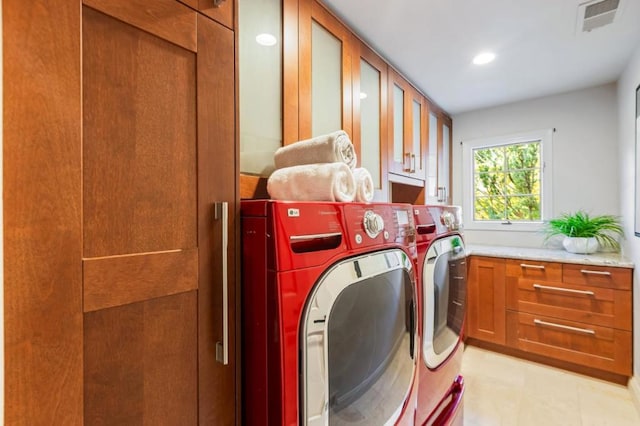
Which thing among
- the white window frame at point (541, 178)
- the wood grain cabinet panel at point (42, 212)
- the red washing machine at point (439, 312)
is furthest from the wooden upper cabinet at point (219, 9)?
the white window frame at point (541, 178)

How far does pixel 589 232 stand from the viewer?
8.43 feet

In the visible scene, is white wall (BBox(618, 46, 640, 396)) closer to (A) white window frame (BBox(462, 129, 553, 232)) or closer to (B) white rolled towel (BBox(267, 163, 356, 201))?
(A) white window frame (BBox(462, 129, 553, 232))

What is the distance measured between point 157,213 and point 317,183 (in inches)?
19.1

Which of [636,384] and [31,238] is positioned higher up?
[31,238]

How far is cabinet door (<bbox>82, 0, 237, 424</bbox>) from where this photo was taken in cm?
51

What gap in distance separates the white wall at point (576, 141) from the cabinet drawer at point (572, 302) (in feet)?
2.39

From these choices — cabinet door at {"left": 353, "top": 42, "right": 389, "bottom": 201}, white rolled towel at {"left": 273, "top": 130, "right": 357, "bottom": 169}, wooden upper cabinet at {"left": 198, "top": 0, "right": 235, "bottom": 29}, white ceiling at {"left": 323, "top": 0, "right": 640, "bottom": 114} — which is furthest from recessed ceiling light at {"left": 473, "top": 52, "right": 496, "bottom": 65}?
wooden upper cabinet at {"left": 198, "top": 0, "right": 235, "bottom": 29}

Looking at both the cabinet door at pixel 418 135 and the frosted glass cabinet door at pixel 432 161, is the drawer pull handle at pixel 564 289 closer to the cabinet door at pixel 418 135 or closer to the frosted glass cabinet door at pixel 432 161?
the frosted glass cabinet door at pixel 432 161

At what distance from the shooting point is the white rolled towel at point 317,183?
952 mm

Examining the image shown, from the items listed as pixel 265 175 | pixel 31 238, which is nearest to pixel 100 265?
pixel 31 238

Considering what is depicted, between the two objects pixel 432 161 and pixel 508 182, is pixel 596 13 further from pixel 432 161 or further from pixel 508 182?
pixel 508 182

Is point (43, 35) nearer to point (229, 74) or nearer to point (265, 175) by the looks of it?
point (229, 74)

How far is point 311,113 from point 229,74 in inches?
30.6

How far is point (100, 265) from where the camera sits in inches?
20.1
